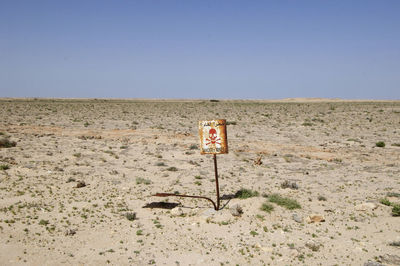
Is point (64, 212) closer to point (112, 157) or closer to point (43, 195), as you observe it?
point (43, 195)

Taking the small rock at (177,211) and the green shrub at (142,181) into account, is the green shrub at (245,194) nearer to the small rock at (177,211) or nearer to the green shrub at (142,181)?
the small rock at (177,211)

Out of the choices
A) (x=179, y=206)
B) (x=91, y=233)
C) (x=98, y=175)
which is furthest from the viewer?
(x=98, y=175)

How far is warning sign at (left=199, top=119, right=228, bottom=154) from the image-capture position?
35.8 feet

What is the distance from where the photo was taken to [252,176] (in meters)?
15.0

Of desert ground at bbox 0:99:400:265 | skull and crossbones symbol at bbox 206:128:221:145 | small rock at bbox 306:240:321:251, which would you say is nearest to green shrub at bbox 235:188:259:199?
desert ground at bbox 0:99:400:265

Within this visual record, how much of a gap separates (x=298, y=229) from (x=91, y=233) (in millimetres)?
5480

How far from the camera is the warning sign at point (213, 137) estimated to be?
35.8 ft

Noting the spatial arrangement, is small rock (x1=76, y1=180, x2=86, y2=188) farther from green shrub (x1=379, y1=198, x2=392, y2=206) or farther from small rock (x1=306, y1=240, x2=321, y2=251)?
green shrub (x1=379, y1=198, x2=392, y2=206)

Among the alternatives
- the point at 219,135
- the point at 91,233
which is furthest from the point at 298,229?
the point at 91,233

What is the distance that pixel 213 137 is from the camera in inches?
434

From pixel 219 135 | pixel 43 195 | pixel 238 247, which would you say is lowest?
pixel 238 247

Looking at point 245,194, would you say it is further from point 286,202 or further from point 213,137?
point 213,137

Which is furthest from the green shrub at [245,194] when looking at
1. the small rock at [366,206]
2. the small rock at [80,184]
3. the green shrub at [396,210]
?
the small rock at [80,184]

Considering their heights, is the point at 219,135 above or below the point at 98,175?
above
